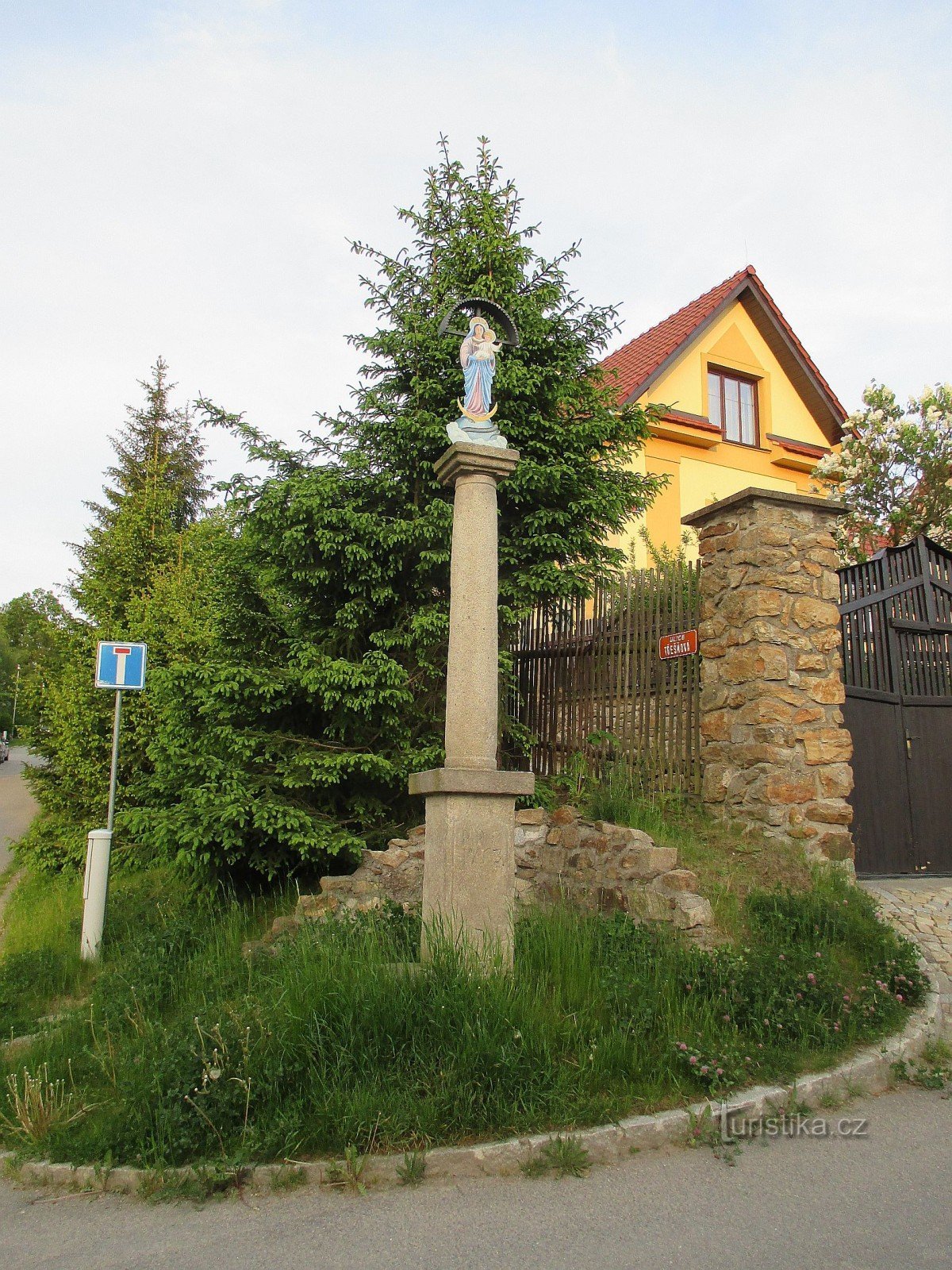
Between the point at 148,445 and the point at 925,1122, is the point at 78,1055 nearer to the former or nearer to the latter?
the point at 925,1122

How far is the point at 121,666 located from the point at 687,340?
1238 cm

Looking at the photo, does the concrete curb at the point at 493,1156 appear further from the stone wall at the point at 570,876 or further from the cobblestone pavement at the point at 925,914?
the cobblestone pavement at the point at 925,914

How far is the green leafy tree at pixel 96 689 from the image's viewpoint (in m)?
11.2


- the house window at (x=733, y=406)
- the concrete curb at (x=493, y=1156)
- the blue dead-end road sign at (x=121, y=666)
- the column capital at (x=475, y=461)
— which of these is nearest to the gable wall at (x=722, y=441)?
the house window at (x=733, y=406)

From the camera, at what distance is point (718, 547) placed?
7.49m

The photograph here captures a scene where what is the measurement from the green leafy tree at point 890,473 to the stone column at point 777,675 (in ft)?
20.3

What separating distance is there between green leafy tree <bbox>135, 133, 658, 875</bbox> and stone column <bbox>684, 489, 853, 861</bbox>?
5.29ft

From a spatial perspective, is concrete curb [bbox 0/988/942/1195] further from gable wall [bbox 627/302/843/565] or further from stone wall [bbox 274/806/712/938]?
gable wall [bbox 627/302/843/565]

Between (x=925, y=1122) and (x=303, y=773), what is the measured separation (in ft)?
16.1

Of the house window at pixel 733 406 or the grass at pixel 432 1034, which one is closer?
the grass at pixel 432 1034

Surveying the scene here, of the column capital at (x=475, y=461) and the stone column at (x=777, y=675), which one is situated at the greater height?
the column capital at (x=475, y=461)

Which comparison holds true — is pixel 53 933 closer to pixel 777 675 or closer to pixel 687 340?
pixel 777 675

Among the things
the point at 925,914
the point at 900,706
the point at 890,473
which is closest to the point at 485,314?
the point at 900,706

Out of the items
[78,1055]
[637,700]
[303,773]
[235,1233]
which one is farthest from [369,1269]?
[637,700]
